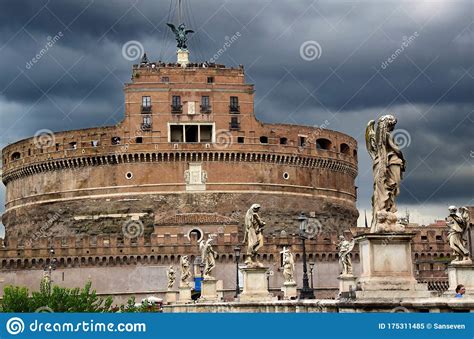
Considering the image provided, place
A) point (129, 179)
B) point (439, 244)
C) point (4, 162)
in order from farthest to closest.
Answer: point (4, 162)
point (129, 179)
point (439, 244)

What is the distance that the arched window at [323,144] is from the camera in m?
71.5

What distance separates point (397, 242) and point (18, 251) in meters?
48.1

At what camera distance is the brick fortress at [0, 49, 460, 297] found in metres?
64.1

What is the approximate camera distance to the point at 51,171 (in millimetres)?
68312

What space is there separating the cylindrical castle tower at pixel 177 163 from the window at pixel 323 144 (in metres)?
2.44

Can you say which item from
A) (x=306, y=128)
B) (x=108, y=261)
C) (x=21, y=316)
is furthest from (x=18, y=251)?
(x=21, y=316)

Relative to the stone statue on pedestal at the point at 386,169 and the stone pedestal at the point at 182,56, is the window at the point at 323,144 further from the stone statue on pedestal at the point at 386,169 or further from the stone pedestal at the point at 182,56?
the stone statue on pedestal at the point at 386,169

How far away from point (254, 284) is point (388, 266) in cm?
923

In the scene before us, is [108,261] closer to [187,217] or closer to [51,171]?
[187,217]

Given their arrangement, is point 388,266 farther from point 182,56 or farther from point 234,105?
point 182,56

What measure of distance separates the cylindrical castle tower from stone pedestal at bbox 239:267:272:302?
42927mm

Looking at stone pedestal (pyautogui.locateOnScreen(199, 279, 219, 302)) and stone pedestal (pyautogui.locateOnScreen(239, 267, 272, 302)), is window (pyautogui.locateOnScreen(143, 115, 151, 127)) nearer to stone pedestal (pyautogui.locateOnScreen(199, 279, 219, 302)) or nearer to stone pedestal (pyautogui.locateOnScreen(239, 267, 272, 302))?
stone pedestal (pyautogui.locateOnScreen(199, 279, 219, 302))

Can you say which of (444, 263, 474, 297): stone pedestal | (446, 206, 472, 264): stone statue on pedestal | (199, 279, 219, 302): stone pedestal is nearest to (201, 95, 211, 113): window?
(199, 279, 219, 302): stone pedestal

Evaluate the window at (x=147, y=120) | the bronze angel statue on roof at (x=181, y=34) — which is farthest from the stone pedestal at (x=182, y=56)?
the window at (x=147, y=120)
